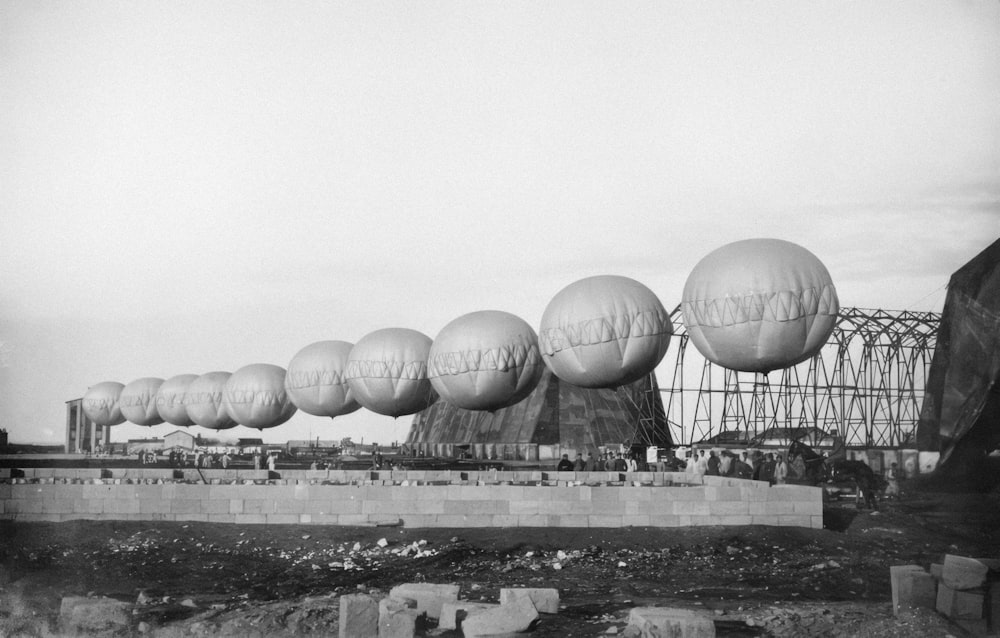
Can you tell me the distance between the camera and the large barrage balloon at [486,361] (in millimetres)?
26969

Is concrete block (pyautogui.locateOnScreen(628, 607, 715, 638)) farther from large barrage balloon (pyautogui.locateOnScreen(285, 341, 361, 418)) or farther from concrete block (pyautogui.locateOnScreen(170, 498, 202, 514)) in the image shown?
large barrage balloon (pyautogui.locateOnScreen(285, 341, 361, 418))

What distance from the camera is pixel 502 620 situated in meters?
10.3

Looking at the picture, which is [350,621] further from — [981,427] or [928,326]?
[928,326]

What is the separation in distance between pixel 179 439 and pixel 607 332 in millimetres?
39614

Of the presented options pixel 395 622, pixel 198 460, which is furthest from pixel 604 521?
pixel 198 460

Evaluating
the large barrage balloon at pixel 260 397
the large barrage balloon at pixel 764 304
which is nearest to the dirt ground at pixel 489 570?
the large barrage balloon at pixel 764 304

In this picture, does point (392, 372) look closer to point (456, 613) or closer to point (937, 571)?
point (456, 613)

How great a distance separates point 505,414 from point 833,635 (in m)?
39.3

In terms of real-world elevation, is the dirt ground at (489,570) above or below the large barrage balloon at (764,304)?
below

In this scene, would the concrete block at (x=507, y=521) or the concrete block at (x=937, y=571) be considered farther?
the concrete block at (x=507, y=521)

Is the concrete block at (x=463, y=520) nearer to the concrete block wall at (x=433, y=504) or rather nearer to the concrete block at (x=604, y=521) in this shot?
the concrete block wall at (x=433, y=504)

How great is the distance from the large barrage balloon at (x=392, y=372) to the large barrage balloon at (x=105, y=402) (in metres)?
26.1

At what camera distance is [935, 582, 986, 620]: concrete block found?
35.3 ft

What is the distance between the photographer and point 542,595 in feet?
38.1
